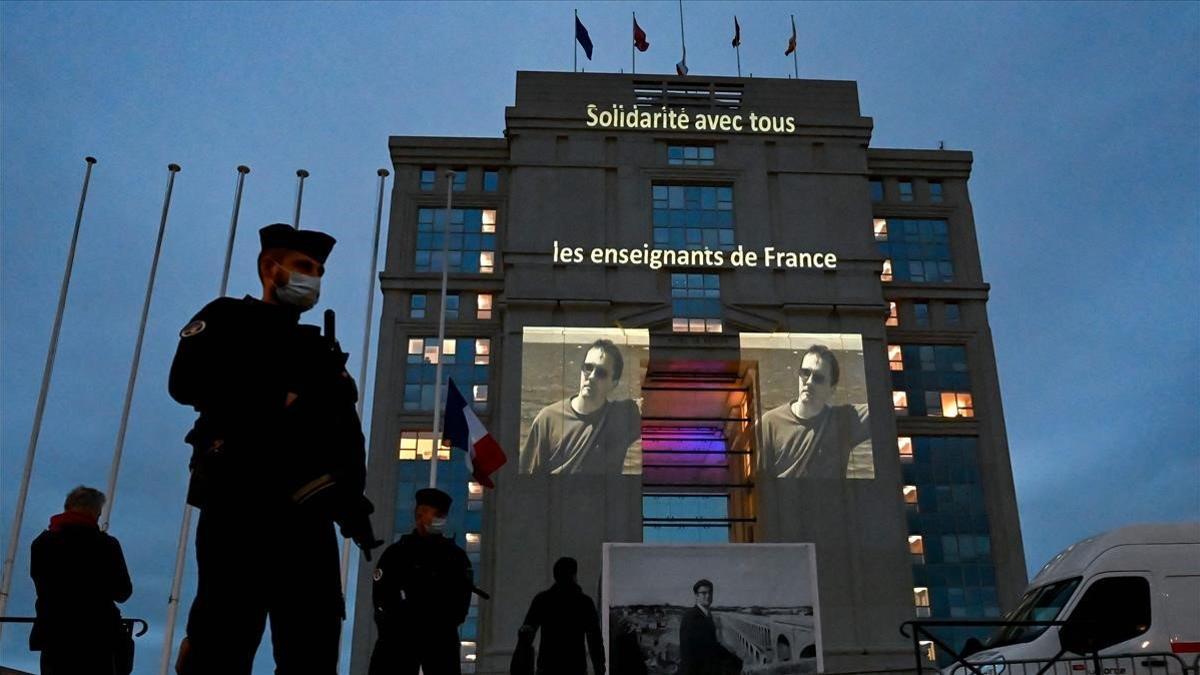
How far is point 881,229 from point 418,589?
5732cm

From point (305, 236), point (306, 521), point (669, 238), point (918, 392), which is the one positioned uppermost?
point (669, 238)

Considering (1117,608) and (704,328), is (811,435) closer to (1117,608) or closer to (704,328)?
(704,328)

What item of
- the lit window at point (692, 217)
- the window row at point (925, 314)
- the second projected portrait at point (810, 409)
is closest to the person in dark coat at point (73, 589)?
the second projected portrait at point (810, 409)

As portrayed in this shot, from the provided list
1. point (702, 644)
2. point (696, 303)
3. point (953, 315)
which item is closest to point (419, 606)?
point (702, 644)

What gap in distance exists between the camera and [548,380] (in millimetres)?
51688

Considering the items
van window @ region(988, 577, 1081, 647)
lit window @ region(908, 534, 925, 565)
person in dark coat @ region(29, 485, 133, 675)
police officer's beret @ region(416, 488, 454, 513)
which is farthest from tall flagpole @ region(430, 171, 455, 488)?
lit window @ region(908, 534, 925, 565)

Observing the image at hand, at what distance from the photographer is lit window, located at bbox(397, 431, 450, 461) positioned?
176 feet

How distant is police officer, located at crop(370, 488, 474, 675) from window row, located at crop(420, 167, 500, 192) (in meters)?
53.9

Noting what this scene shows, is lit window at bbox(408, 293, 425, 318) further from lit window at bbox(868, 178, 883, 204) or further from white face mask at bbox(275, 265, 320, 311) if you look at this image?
white face mask at bbox(275, 265, 320, 311)

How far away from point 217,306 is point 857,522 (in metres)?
48.9

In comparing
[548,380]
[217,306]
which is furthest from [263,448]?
[548,380]

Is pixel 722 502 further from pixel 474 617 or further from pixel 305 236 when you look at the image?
pixel 305 236

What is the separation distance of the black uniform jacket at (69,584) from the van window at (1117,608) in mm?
13275

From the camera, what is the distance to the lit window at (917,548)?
53.3m
